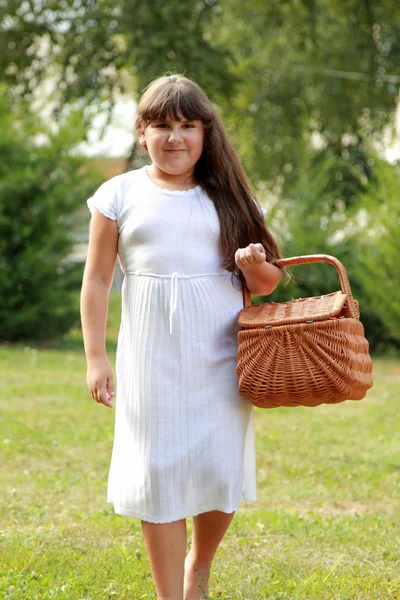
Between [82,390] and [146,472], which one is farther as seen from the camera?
[82,390]

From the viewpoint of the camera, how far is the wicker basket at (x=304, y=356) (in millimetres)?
2721

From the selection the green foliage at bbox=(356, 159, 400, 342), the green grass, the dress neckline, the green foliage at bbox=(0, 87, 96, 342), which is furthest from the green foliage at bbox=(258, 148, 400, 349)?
the dress neckline

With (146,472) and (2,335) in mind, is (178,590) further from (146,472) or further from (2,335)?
(2,335)

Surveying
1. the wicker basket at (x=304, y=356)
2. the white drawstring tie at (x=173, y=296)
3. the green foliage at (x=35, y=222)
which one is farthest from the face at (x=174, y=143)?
the green foliage at (x=35, y=222)

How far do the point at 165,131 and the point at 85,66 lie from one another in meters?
16.9

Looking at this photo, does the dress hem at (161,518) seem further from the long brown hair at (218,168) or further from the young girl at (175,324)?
the long brown hair at (218,168)

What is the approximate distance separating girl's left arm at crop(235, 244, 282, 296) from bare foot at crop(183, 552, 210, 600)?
1.02 m

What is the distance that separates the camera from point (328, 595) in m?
3.34

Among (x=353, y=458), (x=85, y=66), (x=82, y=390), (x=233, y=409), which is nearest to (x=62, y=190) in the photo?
(x=82, y=390)

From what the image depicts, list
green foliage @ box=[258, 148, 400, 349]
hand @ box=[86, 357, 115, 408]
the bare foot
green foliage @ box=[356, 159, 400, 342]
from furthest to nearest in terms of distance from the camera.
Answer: green foliage @ box=[258, 148, 400, 349], green foliage @ box=[356, 159, 400, 342], the bare foot, hand @ box=[86, 357, 115, 408]

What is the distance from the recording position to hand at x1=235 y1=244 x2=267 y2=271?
110 inches

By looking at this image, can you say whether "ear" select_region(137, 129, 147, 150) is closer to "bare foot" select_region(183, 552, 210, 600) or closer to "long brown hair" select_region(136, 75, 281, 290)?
"long brown hair" select_region(136, 75, 281, 290)

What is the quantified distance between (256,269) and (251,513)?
6.93ft

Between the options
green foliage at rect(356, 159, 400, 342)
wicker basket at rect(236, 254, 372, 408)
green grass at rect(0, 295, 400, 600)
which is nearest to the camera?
wicker basket at rect(236, 254, 372, 408)
